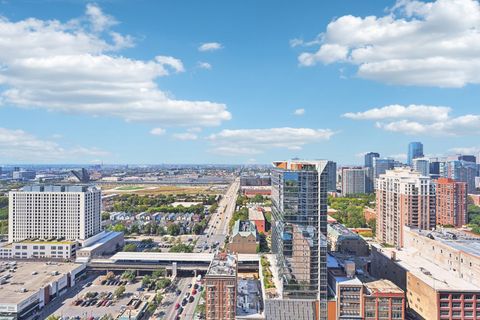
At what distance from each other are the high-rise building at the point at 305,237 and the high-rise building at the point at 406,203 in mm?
22422

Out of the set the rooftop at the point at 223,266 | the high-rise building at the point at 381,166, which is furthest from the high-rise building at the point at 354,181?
the rooftop at the point at 223,266

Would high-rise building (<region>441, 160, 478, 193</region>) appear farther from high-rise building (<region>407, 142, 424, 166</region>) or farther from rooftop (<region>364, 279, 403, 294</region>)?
rooftop (<region>364, 279, 403, 294</region>)

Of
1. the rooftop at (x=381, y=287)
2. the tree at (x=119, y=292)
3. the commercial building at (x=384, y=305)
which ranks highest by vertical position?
the rooftop at (x=381, y=287)

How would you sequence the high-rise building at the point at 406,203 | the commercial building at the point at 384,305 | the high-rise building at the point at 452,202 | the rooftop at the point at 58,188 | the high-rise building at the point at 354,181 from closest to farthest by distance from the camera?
the commercial building at the point at 384,305 < the high-rise building at the point at 406,203 < the rooftop at the point at 58,188 < the high-rise building at the point at 452,202 < the high-rise building at the point at 354,181

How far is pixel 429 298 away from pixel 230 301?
15103mm

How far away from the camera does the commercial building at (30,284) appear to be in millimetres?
30672

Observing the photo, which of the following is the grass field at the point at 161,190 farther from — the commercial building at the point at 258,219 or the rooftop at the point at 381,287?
the rooftop at the point at 381,287

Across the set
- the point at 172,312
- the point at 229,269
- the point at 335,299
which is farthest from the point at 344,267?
the point at 172,312

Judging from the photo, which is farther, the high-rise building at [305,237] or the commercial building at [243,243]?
Result: the commercial building at [243,243]

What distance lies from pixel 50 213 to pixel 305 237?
38.3m

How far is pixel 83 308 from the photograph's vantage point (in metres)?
34.2

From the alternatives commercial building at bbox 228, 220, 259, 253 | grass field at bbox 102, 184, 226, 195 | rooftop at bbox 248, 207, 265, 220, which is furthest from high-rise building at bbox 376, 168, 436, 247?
grass field at bbox 102, 184, 226, 195

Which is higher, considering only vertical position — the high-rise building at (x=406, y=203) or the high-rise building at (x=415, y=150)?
the high-rise building at (x=415, y=150)

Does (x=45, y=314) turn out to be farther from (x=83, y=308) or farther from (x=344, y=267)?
(x=344, y=267)
